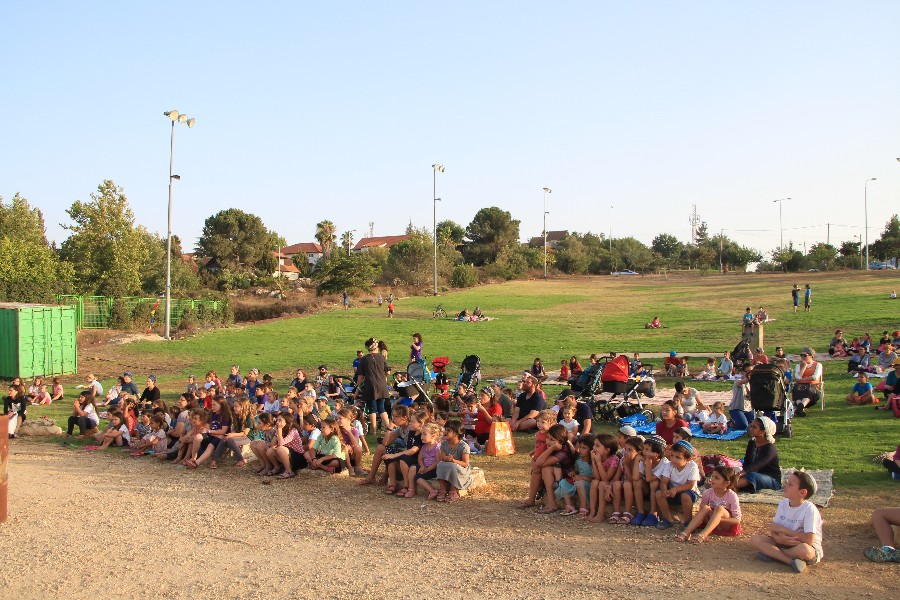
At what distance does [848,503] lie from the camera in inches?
325

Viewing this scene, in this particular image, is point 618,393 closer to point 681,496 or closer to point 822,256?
point 681,496

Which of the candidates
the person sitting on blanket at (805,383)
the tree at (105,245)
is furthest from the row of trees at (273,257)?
the person sitting on blanket at (805,383)

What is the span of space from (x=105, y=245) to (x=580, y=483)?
38793 millimetres

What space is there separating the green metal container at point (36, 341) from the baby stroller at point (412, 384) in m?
12.8

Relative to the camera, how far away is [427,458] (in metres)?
9.28

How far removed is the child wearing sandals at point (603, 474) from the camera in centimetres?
786

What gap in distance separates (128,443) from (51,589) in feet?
21.3

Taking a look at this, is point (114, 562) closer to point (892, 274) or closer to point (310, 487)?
point (310, 487)

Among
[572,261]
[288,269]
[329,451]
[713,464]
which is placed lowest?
[329,451]

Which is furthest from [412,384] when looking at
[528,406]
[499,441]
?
[499,441]

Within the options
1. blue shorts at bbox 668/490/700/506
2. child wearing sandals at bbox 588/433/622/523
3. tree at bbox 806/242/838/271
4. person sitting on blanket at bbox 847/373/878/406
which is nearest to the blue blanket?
person sitting on blanket at bbox 847/373/878/406

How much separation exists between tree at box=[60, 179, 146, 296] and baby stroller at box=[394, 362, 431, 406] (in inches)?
1206

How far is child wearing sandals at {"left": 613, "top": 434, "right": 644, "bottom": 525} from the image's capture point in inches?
308

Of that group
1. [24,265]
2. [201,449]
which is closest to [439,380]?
[201,449]
